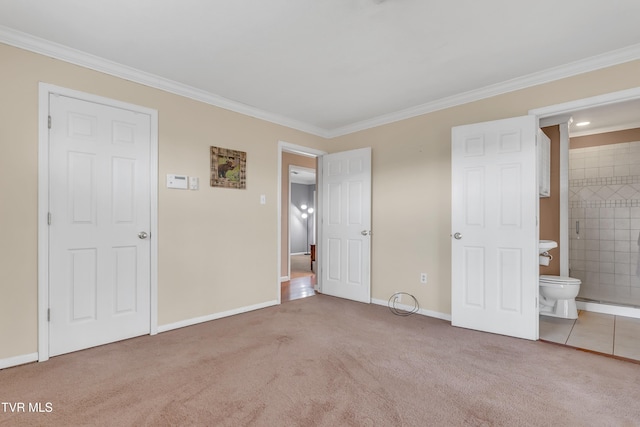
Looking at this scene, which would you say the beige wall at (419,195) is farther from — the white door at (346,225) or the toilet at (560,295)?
the toilet at (560,295)

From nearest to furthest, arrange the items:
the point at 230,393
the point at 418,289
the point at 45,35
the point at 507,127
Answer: the point at 230,393 < the point at 45,35 < the point at 507,127 < the point at 418,289

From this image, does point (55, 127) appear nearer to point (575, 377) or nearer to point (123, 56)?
point (123, 56)

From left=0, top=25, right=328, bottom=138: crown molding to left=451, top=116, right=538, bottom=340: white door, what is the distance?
233 cm

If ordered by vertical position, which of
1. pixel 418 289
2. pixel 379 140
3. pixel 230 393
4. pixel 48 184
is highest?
pixel 379 140

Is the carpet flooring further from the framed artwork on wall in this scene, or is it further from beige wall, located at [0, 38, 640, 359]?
the framed artwork on wall

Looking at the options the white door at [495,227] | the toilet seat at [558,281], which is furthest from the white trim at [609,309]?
the white door at [495,227]

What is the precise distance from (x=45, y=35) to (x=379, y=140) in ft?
10.9

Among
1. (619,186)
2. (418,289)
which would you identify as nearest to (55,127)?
(418,289)

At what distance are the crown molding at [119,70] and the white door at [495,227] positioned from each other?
7.63 ft

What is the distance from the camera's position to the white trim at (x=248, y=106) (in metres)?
2.36

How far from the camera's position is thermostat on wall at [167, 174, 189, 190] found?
3068 mm

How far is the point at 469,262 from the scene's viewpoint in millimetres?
3160

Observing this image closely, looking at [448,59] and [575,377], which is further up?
[448,59]

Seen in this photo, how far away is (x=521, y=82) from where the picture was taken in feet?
9.68
